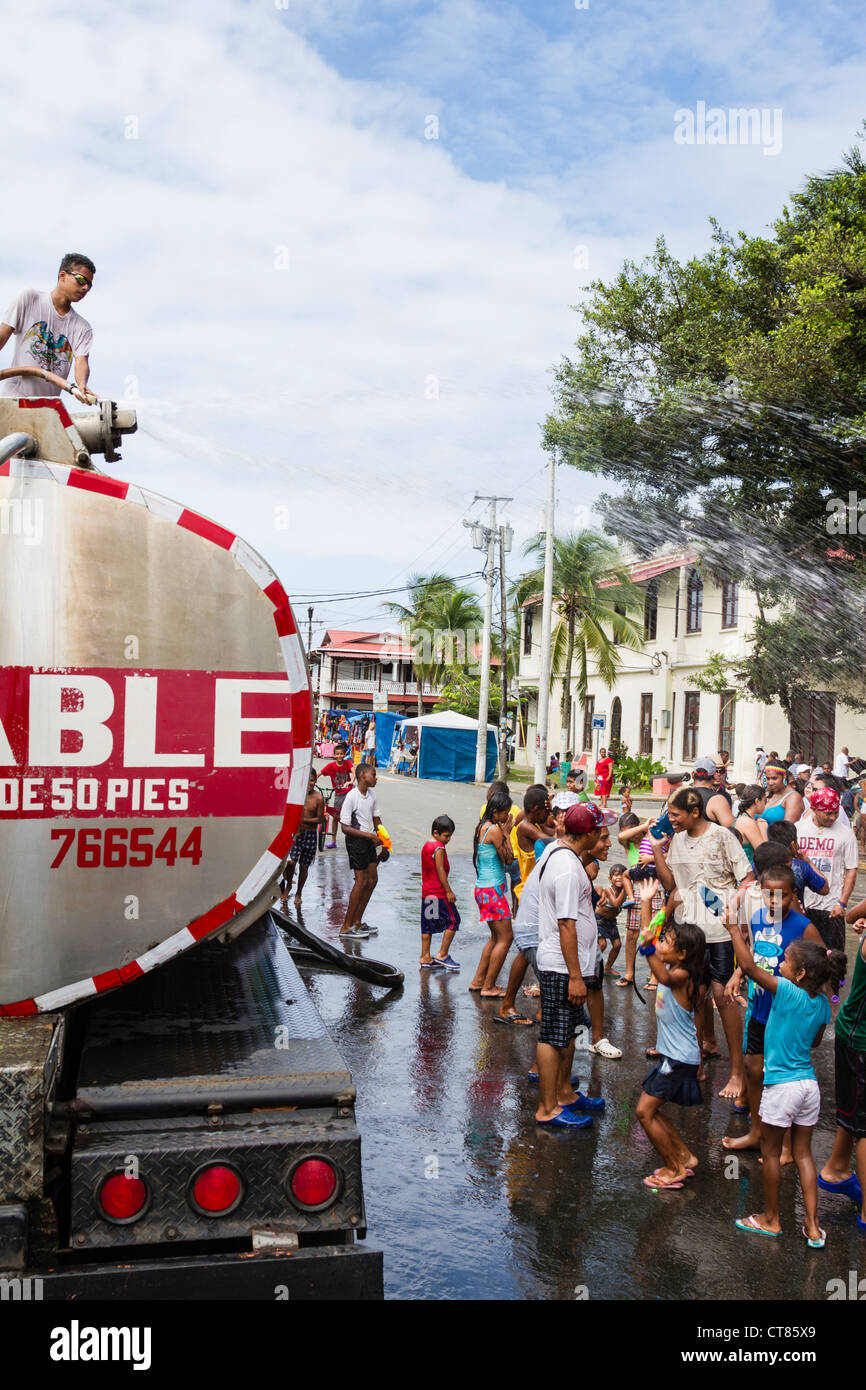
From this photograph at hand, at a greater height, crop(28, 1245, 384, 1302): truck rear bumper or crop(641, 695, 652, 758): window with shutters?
crop(641, 695, 652, 758): window with shutters

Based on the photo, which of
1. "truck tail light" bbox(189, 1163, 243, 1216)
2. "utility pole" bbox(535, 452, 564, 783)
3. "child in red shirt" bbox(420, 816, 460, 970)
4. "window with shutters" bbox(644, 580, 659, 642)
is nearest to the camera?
"truck tail light" bbox(189, 1163, 243, 1216)

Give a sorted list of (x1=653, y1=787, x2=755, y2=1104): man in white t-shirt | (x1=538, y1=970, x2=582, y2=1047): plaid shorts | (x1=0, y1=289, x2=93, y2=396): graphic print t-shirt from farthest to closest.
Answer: (x1=653, y1=787, x2=755, y2=1104): man in white t-shirt < (x1=538, y1=970, x2=582, y2=1047): plaid shorts < (x1=0, y1=289, x2=93, y2=396): graphic print t-shirt

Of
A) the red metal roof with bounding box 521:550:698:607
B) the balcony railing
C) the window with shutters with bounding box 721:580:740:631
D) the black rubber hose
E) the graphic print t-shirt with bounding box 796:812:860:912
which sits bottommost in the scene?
the black rubber hose

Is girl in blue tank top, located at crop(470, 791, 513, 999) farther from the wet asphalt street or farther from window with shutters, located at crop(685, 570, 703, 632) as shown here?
window with shutters, located at crop(685, 570, 703, 632)

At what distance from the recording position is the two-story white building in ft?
103

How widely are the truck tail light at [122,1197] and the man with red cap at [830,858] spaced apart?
20.4 ft

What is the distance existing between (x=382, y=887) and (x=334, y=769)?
2660 millimetres

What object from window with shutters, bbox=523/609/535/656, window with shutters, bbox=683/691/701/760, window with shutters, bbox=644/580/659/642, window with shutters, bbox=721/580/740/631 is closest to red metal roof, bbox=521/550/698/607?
window with shutters, bbox=644/580/659/642

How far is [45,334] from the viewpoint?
172 inches

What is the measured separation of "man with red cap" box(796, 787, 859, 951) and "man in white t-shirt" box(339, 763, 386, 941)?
13.6 feet

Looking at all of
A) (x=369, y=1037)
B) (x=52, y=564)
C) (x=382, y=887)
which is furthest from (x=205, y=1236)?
(x=382, y=887)

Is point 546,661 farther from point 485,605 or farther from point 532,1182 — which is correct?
point 532,1182

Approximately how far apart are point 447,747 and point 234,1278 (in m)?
39.3

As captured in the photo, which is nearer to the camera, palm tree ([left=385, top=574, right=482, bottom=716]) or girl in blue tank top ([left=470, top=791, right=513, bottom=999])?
girl in blue tank top ([left=470, top=791, right=513, bottom=999])
